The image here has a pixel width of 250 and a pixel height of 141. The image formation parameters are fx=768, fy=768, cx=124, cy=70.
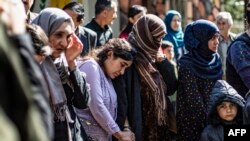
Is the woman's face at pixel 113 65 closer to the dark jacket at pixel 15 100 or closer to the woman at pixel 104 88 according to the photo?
the woman at pixel 104 88

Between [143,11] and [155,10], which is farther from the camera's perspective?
[155,10]

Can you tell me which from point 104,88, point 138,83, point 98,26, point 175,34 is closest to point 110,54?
→ point 104,88

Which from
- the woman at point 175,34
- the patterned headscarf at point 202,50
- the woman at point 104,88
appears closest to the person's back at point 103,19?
the woman at point 175,34

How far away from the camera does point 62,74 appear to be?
4672 mm

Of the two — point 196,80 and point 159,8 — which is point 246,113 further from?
point 159,8

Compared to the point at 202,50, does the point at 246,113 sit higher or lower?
lower

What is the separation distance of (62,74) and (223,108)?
2.02m

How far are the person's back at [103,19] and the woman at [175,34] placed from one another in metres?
1.27

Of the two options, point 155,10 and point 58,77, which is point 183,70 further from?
point 155,10

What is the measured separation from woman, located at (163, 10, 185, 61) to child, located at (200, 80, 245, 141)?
9.77 feet

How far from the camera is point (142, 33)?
250 inches

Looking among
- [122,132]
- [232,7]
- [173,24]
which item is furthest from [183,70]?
[232,7]

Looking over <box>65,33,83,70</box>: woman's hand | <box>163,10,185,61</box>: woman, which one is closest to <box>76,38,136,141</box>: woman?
<box>65,33,83,70</box>: woman's hand

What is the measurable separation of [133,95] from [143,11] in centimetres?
320
